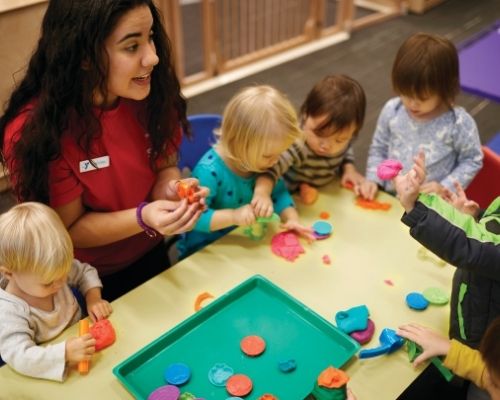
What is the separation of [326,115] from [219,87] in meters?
2.19

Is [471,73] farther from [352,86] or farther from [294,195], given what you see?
[294,195]

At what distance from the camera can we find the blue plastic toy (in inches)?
41.9

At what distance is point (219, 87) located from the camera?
358 centimetres

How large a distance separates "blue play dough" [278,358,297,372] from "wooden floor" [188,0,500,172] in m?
1.97

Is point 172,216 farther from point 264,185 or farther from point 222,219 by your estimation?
point 264,185

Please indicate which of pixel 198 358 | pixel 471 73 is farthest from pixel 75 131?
pixel 471 73

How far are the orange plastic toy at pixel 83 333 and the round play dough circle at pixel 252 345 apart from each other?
0.30m

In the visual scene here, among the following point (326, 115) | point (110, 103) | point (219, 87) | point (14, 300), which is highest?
point (110, 103)

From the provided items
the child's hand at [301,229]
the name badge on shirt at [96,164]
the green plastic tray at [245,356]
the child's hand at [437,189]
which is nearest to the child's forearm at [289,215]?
the child's hand at [301,229]

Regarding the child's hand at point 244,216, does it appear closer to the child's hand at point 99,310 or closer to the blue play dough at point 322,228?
the blue play dough at point 322,228

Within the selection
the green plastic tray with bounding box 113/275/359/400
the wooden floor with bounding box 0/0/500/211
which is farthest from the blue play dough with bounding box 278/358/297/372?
the wooden floor with bounding box 0/0/500/211

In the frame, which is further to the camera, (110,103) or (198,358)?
(110,103)

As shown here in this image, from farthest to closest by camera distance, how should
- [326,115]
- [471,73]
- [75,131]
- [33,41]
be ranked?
[33,41] < [471,73] < [326,115] < [75,131]

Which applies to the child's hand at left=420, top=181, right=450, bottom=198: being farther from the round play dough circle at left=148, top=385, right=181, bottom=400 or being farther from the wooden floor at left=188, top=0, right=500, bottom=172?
the wooden floor at left=188, top=0, right=500, bottom=172
